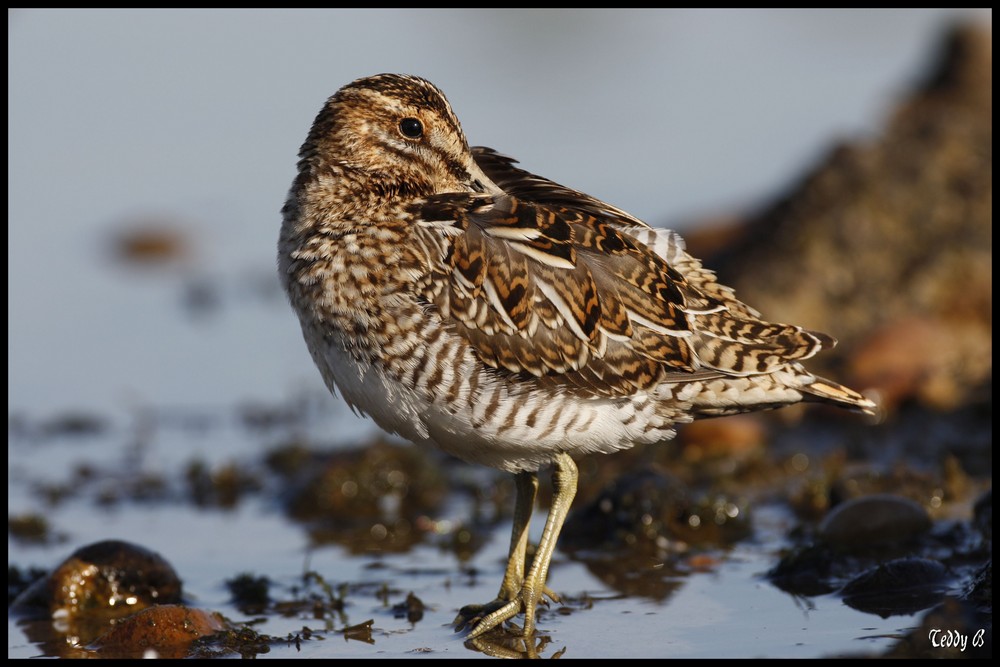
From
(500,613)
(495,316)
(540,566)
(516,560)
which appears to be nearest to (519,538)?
(516,560)

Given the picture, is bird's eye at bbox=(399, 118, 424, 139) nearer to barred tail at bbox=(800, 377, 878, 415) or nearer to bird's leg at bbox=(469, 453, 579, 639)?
bird's leg at bbox=(469, 453, 579, 639)

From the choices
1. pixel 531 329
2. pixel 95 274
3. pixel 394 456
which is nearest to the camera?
pixel 531 329

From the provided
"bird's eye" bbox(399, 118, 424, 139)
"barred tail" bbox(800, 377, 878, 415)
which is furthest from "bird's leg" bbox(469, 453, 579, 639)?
"bird's eye" bbox(399, 118, 424, 139)

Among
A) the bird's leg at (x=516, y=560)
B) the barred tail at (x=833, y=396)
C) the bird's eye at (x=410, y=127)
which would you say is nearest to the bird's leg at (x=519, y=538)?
the bird's leg at (x=516, y=560)

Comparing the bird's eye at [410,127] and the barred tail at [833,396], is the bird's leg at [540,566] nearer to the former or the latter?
the barred tail at [833,396]

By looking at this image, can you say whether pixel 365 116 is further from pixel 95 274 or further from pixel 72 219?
pixel 72 219

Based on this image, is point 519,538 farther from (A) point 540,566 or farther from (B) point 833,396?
(B) point 833,396

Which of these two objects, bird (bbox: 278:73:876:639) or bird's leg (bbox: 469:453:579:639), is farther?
bird's leg (bbox: 469:453:579:639)

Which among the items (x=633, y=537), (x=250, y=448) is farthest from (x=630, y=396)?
(x=250, y=448)
